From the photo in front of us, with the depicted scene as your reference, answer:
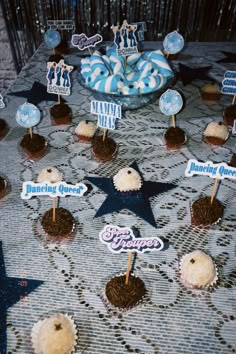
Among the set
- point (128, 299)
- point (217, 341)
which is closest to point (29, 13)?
point (128, 299)

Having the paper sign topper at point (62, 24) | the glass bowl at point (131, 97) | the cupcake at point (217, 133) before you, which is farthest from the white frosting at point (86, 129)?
the paper sign topper at point (62, 24)

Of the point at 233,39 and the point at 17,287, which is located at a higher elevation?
the point at 233,39

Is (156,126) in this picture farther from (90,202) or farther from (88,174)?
(90,202)

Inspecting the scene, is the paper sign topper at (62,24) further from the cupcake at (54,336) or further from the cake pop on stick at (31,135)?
the cupcake at (54,336)

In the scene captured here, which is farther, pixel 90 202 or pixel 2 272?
pixel 90 202

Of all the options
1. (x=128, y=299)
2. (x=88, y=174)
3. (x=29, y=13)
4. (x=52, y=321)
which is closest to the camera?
(x=52, y=321)

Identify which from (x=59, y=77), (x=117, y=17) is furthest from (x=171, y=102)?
(x=117, y=17)
